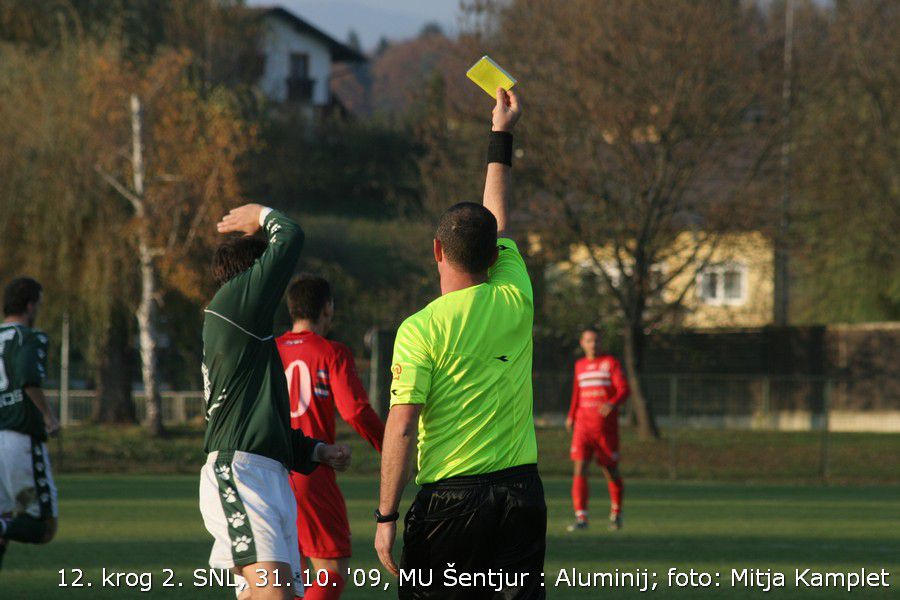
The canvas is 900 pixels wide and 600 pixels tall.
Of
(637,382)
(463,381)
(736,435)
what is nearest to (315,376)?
(463,381)

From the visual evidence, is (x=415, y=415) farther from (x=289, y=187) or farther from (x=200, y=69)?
(x=289, y=187)

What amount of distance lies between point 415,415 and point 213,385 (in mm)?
1239

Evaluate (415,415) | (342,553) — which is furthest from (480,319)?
(342,553)

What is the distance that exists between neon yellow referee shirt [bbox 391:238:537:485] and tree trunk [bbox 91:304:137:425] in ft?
91.1

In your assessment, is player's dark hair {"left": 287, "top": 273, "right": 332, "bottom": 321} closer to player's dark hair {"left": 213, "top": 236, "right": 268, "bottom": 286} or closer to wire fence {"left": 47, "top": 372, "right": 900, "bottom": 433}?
player's dark hair {"left": 213, "top": 236, "right": 268, "bottom": 286}

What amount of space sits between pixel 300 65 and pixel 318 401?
2416 inches

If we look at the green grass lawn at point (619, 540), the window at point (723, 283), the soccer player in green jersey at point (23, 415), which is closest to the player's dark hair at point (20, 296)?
the soccer player in green jersey at point (23, 415)

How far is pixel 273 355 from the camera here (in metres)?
5.80

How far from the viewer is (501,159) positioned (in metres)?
5.73

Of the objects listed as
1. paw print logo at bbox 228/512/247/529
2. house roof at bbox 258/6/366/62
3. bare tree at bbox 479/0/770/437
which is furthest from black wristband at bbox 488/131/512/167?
house roof at bbox 258/6/366/62

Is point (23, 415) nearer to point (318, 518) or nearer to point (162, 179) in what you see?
point (318, 518)

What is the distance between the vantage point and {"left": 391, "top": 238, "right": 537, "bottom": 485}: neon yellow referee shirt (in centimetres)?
496

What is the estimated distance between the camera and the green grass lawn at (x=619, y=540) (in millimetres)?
9992

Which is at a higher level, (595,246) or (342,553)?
(595,246)
